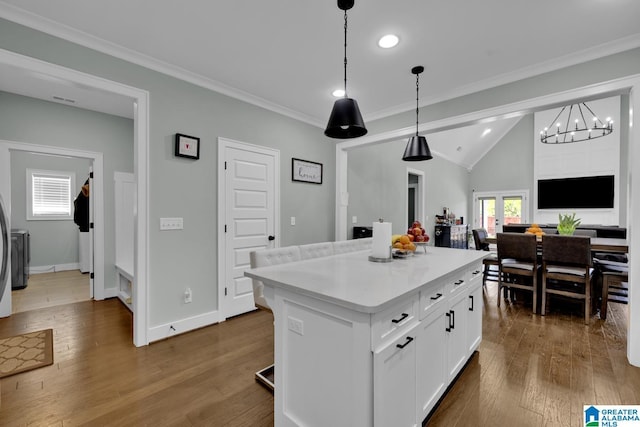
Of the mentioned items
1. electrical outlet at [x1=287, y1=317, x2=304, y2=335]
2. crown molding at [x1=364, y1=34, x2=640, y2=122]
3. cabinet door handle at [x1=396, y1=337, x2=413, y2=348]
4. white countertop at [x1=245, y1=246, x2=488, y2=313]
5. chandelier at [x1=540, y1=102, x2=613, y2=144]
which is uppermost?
chandelier at [x1=540, y1=102, x2=613, y2=144]

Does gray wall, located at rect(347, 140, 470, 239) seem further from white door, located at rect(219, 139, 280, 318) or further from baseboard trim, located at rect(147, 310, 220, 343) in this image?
baseboard trim, located at rect(147, 310, 220, 343)

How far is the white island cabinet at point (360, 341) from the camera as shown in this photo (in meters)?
1.14

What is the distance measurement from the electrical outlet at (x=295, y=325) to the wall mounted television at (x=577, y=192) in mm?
9459

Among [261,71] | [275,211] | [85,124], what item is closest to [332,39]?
[261,71]

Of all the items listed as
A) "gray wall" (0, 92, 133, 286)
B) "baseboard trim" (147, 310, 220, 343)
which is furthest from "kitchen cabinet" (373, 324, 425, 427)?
"gray wall" (0, 92, 133, 286)

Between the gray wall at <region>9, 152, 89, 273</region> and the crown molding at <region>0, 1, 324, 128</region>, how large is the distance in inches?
159

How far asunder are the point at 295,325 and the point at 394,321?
0.48 meters

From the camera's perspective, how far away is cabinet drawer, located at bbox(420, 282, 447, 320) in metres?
1.49

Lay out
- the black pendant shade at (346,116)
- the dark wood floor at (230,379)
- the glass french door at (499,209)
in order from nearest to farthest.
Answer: the dark wood floor at (230,379), the black pendant shade at (346,116), the glass french door at (499,209)

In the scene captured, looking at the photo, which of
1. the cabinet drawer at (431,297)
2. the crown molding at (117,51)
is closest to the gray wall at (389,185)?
the crown molding at (117,51)

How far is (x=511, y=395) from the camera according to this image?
1887 mm

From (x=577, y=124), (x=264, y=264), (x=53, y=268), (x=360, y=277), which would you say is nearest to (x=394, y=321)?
(x=360, y=277)

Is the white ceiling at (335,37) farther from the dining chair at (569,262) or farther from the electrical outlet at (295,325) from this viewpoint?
the electrical outlet at (295,325)

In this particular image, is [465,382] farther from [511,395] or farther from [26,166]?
[26,166]
